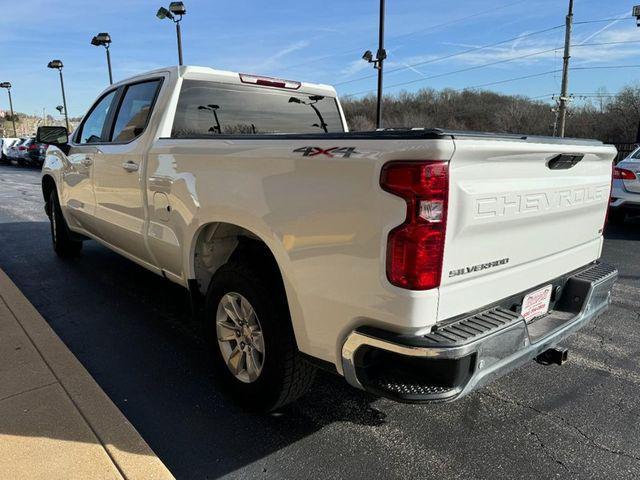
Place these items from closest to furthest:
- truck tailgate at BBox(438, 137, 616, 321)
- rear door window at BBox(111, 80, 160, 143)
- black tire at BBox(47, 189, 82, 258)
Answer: truck tailgate at BBox(438, 137, 616, 321)
rear door window at BBox(111, 80, 160, 143)
black tire at BBox(47, 189, 82, 258)

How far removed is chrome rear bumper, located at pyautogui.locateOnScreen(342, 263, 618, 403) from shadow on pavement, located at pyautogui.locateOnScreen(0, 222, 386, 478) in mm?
729

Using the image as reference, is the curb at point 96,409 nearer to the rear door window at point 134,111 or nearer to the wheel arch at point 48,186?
the rear door window at point 134,111

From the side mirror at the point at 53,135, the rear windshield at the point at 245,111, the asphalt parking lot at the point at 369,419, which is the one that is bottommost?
the asphalt parking lot at the point at 369,419

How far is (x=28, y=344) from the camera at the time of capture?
3535mm

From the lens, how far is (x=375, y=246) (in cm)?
198

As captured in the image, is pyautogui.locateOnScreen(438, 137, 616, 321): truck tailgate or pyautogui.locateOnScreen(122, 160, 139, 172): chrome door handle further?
pyautogui.locateOnScreen(122, 160, 139, 172): chrome door handle

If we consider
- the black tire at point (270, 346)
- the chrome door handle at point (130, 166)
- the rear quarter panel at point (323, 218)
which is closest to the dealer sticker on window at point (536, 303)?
the rear quarter panel at point (323, 218)

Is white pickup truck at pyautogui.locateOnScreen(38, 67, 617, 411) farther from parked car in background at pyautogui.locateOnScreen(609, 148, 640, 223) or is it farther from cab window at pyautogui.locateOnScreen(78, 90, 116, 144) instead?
parked car in background at pyautogui.locateOnScreen(609, 148, 640, 223)

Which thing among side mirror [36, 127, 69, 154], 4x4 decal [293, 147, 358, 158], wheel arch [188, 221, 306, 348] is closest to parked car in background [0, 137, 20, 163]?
side mirror [36, 127, 69, 154]

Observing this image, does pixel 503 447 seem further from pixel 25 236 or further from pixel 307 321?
Result: pixel 25 236

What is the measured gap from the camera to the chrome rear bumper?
1.94 m

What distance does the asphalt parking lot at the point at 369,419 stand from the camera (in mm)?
2428

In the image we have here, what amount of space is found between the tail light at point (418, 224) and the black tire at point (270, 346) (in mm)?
794

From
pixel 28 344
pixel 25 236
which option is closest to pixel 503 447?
pixel 28 344
